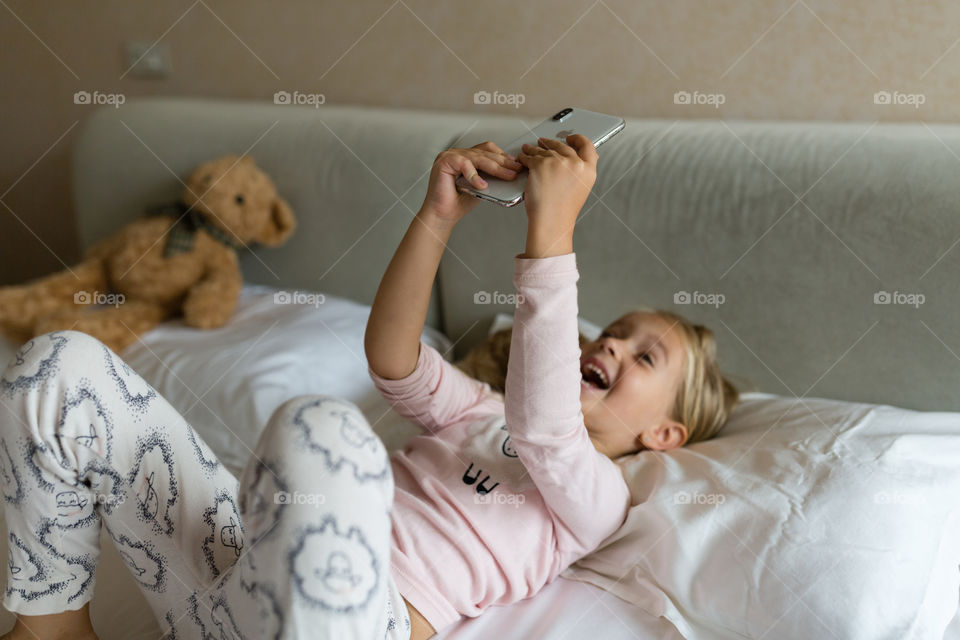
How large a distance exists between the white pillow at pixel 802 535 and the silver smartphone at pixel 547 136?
0.40 meters

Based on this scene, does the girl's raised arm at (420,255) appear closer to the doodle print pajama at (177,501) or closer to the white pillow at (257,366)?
the doodle print pajama at (177,501)

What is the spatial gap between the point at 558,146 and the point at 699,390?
0.43 metres

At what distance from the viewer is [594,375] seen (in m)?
1.06

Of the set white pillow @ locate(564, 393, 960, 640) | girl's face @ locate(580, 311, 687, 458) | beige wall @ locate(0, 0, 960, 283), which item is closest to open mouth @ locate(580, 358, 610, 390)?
girl's face @ locate(580, 311, 687, 458)

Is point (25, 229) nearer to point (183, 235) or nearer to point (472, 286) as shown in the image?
point (183, 235)

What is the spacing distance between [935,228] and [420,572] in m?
0.79

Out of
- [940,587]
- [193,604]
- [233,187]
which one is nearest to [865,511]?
[940,587]

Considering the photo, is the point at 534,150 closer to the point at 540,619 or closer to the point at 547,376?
the point at 547,376

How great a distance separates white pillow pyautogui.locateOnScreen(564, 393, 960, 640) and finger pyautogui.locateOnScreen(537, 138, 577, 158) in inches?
16.3

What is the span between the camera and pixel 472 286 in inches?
57.2

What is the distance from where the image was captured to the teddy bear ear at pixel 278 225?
5.07ft

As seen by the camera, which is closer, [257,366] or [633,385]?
[633,385]

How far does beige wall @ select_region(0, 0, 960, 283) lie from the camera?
1.22m

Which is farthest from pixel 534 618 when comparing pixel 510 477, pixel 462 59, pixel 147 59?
pixel 147 59
